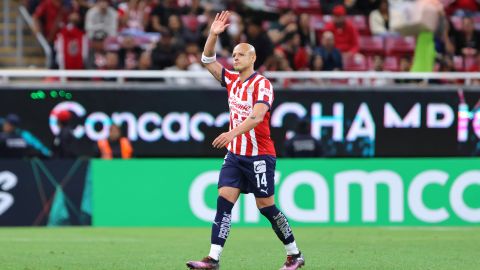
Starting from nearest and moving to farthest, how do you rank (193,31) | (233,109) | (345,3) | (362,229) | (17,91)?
(233,109), (362,229), (17,91), (193,31), (345,3)

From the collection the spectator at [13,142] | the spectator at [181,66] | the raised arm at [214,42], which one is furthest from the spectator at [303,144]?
the raised arm at [214,42]

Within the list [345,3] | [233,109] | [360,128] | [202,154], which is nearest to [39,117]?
[202,154]

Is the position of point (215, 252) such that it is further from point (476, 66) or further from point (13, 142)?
point (476, 66)

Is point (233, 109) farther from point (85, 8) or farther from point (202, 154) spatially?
point (85, 8)

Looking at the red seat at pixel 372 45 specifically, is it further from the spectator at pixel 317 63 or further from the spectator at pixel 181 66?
the spectator at pixel 181 66

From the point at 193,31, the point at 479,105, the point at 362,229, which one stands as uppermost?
the point at 193,31

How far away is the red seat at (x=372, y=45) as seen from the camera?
22.8 metres

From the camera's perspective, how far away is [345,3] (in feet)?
78.8

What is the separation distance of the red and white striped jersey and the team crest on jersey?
0.09 m

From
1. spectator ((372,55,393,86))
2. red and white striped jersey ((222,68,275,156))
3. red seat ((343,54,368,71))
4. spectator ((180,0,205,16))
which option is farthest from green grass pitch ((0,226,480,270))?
spectator ((180,0,205,16))

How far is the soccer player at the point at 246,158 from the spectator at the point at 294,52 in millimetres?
10496

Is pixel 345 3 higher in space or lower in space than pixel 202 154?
higher

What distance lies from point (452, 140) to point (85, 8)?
760 cm

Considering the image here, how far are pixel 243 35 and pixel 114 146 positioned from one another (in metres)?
3.49
